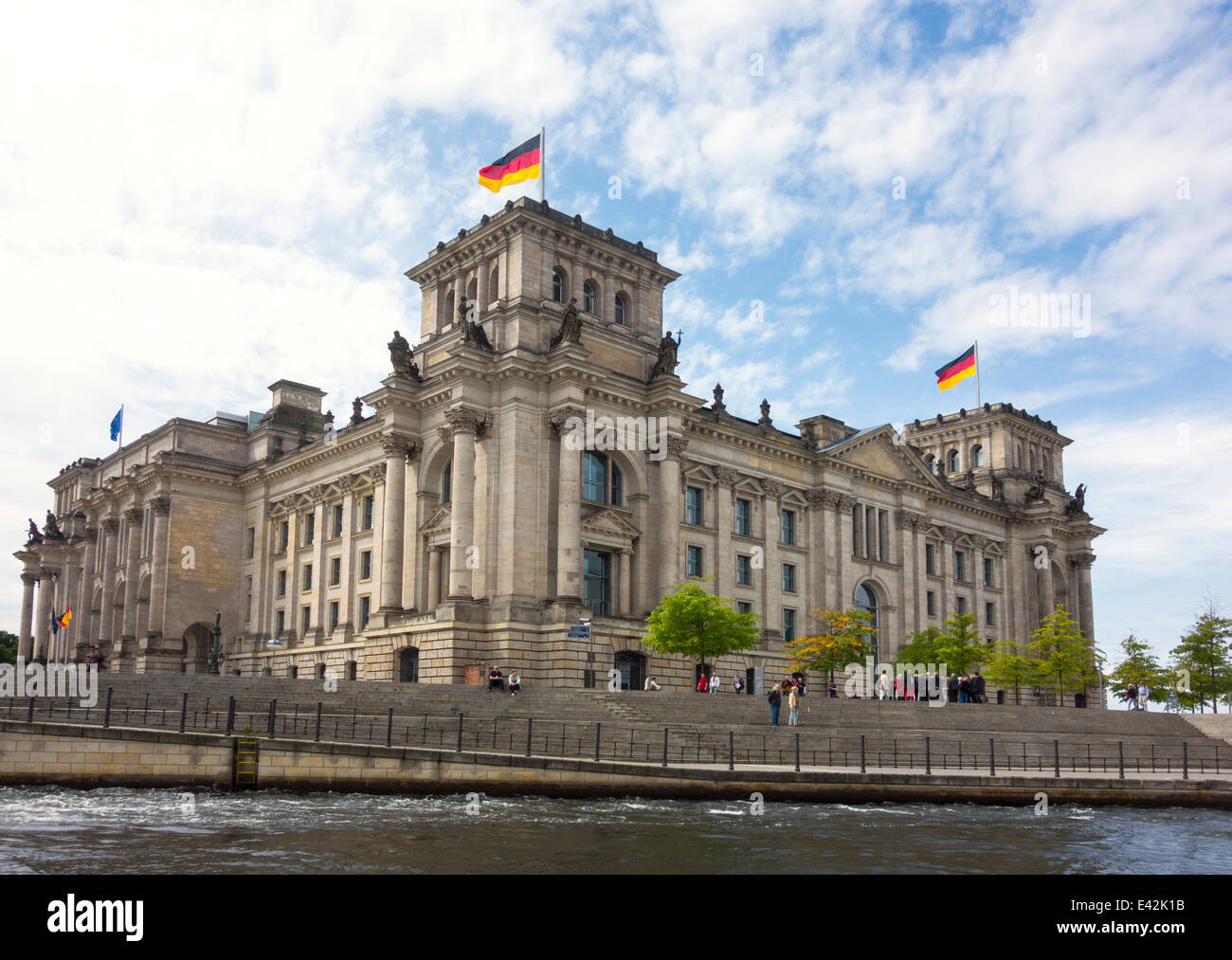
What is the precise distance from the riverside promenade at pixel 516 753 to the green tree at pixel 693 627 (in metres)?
9.09

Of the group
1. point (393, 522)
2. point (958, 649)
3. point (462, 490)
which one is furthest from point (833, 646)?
point (393, 522)

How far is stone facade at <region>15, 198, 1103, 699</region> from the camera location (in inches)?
2114

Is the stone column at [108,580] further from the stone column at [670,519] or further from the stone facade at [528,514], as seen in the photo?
the stone column at [670,519]

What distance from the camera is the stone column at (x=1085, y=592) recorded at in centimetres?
8838

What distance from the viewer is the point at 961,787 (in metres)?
29.5

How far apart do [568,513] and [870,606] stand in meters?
27.7

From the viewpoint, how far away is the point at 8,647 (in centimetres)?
12494

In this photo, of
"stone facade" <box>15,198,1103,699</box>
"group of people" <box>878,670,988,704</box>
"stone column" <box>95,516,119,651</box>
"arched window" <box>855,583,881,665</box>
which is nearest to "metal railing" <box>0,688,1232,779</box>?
"group of people" <box>878,670,988,704</box>

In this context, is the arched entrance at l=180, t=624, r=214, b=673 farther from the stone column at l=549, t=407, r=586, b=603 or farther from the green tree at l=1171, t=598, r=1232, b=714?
the green tree at l=1171, t=598, r=1232, b=714

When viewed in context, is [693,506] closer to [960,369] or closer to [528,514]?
[528,514]

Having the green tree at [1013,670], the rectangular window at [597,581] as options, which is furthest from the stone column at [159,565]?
the green tree at [1013,670]

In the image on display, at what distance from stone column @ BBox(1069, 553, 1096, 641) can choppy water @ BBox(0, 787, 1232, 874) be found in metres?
62.6
